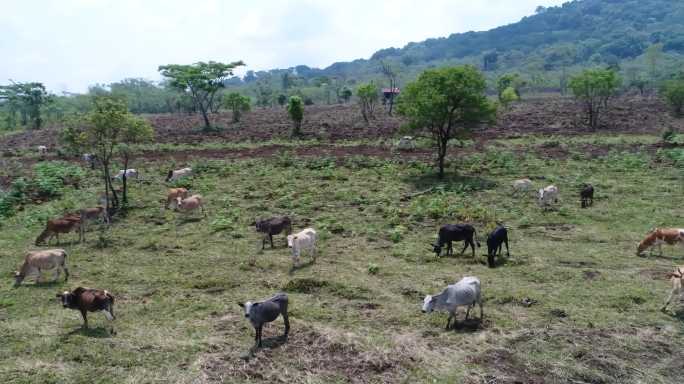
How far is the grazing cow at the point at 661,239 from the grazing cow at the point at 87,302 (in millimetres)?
15507

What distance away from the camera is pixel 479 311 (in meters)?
12.0

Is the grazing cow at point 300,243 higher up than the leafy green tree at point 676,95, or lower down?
lower down

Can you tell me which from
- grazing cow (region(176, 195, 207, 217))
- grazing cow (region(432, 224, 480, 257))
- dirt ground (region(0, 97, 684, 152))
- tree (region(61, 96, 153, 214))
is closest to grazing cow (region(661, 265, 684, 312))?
grazing cow (region(432, 224, 480, 257))

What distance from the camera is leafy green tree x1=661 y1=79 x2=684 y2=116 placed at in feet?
168

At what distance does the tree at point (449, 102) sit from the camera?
28641 mm

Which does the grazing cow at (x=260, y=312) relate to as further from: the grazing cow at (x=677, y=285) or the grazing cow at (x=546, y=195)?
the grazing cow at (x=546, y=195)

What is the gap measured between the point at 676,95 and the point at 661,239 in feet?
150

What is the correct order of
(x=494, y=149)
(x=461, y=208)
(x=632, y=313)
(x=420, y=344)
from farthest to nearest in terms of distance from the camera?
1. (x=494, y=149)
2. (x=461, y=208)
3. (x=632, y=313)
4. (x=420, y=344)

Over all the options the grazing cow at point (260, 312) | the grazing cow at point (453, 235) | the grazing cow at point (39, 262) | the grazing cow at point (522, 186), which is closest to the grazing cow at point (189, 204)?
the grazing cow at point (39, 262)

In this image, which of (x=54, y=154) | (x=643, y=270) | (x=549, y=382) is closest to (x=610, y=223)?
(x=643, y=270)

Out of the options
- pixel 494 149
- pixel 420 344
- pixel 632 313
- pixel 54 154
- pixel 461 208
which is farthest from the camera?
pixel 54 154

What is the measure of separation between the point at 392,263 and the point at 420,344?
5048 millimetres

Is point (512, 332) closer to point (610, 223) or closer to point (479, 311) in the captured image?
point (479, 311)

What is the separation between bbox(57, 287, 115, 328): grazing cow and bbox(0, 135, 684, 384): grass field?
1.56 feet
